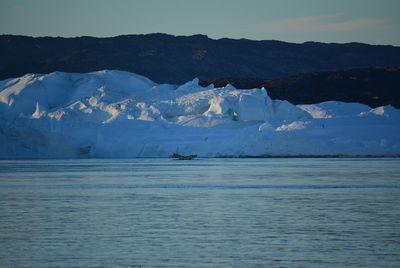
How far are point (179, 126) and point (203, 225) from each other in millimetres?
46696

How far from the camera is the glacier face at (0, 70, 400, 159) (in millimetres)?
61500

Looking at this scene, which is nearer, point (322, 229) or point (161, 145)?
point (322, 229)

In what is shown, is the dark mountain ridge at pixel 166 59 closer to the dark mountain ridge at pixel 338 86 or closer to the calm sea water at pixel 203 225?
the dark mountain ridge at pixel 338 86

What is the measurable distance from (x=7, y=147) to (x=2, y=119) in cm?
465

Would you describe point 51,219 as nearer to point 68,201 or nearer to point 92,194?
point 68,201

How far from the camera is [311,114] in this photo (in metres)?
76.2

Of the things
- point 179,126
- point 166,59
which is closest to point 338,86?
point 179,126

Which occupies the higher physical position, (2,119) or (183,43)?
(183,43)

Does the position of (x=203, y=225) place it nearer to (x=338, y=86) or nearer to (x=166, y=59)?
(x=338, y=86)

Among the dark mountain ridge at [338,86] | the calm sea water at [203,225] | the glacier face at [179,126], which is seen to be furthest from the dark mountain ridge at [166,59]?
the calm sea water at [203,225]

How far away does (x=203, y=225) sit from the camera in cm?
1817

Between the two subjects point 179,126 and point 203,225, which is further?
point 179,126

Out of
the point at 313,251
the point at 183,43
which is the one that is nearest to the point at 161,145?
the point at 313,251

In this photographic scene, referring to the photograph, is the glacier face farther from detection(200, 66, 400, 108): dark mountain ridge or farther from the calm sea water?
the calm sea water
